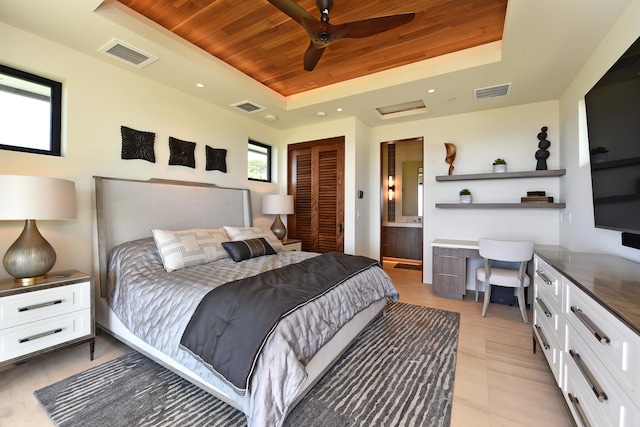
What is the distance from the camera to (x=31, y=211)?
1.97 metres

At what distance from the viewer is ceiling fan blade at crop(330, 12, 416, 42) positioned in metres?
2.00

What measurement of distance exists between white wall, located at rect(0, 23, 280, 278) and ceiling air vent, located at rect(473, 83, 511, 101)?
3.56 m

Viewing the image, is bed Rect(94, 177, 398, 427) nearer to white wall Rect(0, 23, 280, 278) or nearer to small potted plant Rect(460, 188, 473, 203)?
white wall Rect(0, 23, 280, 278)

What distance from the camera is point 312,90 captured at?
3908 millimetres

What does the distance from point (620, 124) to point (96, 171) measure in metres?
4.18

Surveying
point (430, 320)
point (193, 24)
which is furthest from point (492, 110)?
point (193, 24)

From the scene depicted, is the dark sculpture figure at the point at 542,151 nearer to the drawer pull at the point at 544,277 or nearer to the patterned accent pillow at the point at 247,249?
the drawer pull at the point at 544,277

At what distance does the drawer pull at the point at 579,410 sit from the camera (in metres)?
1.23

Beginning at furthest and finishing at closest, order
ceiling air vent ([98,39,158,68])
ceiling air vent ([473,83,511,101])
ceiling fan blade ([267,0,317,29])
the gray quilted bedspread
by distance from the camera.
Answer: ceiling air vent ([473,83,511,101]) → ceiling air vent ([98,39,158,68]) → ceiling fan blade ([267,0,317,29]) → the gray quilted bedspread

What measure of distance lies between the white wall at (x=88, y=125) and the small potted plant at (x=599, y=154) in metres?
3.99

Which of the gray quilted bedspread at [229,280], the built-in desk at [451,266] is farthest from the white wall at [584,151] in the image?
the gray quilted bedspread at [229,280]

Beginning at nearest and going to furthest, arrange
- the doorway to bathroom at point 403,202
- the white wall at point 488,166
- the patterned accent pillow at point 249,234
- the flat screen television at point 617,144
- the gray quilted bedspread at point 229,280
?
1. the gray quilted bedspread at point 229,280
2. the flat screen television at point 617,144
3. the patterned accent pillow at point 249,234
4. the white wall at point 488,166
5. the doorway to bathroom at point 403,202

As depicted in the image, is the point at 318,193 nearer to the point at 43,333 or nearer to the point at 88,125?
the point at 88,125

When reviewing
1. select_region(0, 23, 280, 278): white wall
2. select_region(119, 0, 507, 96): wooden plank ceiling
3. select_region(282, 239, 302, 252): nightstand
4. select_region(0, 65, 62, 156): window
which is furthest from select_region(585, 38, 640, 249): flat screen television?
select_region(0, 65, 62, 156): window
